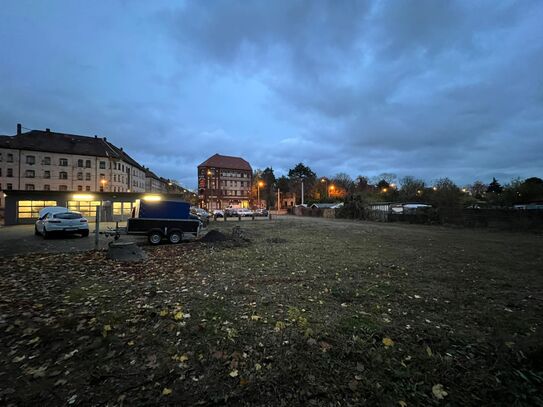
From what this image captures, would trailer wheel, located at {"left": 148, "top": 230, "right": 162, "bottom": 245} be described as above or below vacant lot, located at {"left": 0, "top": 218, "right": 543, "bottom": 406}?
above

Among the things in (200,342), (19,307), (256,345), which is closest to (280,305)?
(256,345)

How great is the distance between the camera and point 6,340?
12.1ft

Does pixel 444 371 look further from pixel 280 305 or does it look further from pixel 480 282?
pixel 480 282

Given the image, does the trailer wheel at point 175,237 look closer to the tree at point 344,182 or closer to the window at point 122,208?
the window at point 122,208

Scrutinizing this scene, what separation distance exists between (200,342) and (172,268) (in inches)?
196

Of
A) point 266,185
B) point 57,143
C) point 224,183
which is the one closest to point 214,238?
point 57,143

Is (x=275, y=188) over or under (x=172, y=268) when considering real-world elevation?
over

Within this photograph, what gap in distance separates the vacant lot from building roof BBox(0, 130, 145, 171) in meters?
60.9

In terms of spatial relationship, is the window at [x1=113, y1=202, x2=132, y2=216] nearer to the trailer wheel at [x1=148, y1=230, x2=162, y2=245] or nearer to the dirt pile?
the trailer wheel at [x1=148, y1=230, x2=162, y2=245]

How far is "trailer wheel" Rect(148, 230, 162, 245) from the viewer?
1340 cm

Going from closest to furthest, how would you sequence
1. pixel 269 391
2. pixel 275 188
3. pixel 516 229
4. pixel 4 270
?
1. pixel 269 391
2. pixel 4 270
3. pixel 516 229
4. pixel 275 188

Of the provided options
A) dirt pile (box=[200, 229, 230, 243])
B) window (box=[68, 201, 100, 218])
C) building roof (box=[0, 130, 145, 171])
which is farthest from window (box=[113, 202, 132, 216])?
building roof (box=[0, 130, 145, 171])

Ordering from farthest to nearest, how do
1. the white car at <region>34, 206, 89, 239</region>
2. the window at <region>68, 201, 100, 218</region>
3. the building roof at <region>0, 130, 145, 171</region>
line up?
1. the building roof at <region>0, 130, 145, 171</region>
2. the window at <region>68, 201, 100, 218</region>
3. the white car at <region>34, 206, 89, 239</region>

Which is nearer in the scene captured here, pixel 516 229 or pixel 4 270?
pixel 4 270
